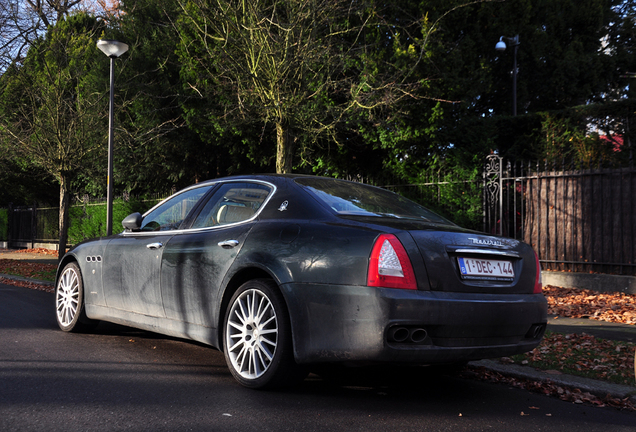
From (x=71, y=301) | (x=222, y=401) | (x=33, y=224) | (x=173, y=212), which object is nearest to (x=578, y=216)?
(x=173, y=212)

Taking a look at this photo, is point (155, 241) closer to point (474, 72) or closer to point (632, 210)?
point (632, 210)

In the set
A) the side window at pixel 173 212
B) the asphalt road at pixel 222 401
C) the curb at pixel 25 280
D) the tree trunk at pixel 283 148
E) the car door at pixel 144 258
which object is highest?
the tree trunk at pixel 283 148

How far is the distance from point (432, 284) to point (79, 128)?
43.0 ft

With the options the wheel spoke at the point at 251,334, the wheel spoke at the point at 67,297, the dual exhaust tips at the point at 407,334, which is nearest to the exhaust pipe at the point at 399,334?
the dual exhaust tips at the point at 407,334

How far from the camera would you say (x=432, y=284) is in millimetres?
3883

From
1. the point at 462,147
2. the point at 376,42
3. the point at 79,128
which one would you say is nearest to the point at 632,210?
the point at 462,147

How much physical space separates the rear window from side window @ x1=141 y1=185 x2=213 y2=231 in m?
1.16

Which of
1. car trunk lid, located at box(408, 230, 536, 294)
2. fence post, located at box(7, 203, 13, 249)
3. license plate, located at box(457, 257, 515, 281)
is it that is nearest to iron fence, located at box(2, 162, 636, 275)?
car trunk lid, located at box(408, 230, 536, 294)

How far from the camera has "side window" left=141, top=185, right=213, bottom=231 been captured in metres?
5.65

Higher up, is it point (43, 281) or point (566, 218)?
point (566, 218)

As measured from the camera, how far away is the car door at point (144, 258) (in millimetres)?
5480

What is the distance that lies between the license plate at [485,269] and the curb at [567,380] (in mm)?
1050

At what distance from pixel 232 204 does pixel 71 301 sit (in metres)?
2.70

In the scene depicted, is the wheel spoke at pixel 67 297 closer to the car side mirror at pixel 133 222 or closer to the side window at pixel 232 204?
the car side mirror at pixel 133 222
